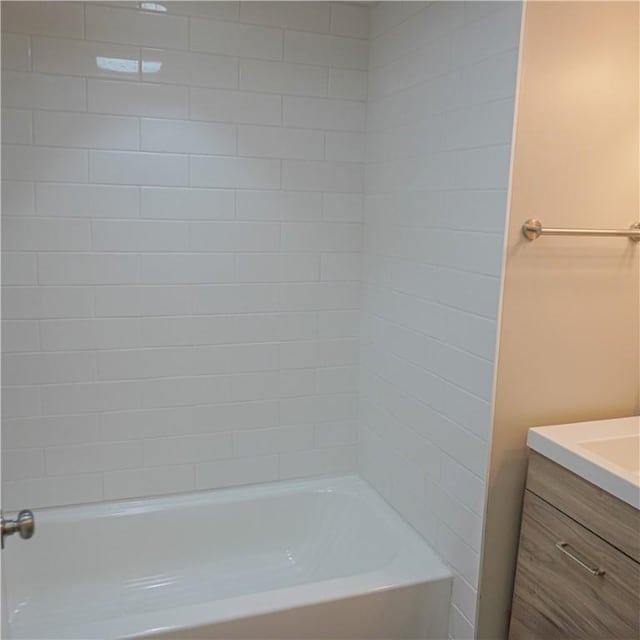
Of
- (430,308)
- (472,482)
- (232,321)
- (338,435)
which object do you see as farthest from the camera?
(338,435)

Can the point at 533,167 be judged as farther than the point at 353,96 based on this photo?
No

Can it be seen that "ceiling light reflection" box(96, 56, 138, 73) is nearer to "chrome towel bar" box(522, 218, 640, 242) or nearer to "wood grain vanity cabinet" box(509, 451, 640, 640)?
"chrome towel bar" box(522, 218, 640, 242)

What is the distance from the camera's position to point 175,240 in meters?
2.40

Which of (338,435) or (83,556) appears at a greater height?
(338,435)

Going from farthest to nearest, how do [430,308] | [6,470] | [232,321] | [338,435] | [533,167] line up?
[338,435] → [232,321] → [6,470] → [430,308] → [533,167]

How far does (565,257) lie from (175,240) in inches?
54.0

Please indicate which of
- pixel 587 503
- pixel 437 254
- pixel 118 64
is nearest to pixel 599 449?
pixel 587 503

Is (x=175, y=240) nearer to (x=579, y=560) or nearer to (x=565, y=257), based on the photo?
(x=565, y=257)

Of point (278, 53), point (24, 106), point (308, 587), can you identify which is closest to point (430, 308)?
point (308, 587)

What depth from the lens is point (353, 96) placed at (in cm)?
253

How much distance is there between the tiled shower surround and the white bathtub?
9 cm

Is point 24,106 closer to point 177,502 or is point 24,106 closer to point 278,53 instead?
point 278,53

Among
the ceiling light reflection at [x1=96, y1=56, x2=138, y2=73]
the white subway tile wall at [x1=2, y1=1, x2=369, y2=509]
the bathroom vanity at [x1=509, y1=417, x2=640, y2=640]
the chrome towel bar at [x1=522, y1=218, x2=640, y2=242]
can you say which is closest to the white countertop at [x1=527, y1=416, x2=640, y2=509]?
the bathroom vanity at [x1=509, y1=417, x2=640, y2=640]

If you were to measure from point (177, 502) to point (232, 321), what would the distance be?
2.45 ft
